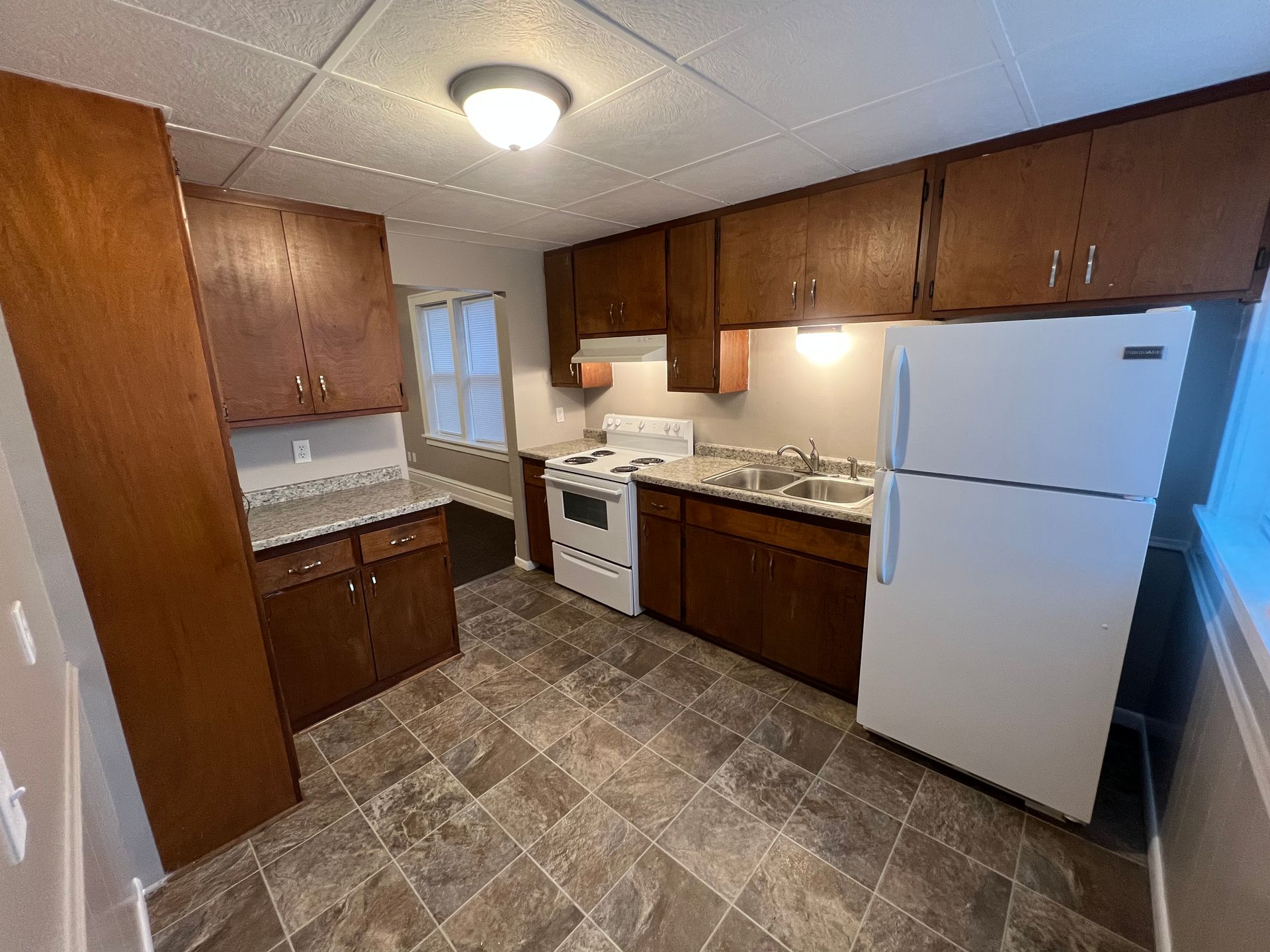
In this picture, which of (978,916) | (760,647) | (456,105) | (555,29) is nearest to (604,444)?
(760,647)

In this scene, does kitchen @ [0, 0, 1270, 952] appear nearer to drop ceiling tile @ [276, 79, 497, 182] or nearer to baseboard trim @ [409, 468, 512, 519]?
drop ceiling tile @ [276, 79, 497, 182]

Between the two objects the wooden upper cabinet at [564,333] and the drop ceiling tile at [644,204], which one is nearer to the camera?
the drop ceiling tile at [644,204]

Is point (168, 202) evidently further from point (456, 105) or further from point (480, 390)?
point (480, 390)

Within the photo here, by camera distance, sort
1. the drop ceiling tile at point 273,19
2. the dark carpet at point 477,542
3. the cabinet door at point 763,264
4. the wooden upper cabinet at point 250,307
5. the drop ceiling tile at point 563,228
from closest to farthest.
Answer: the drop ceiling tile at point 273,19, the wooden upper cabinet at point 250,307, the cabinet door at point 763,264, the drop ceiling tile at point 563,228, the dark carpet at point 477,542

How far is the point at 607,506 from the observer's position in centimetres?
316

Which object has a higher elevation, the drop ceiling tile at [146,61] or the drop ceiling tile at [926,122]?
the drop ceiling tile at [926,122]

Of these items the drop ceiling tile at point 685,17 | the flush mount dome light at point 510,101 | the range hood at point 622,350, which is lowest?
the range hood at point 622,350

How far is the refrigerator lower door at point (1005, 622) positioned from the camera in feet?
5.14

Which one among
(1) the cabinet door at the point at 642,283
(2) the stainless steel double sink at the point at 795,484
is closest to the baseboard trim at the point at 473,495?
(1) the cabinet door at the point at 642,283

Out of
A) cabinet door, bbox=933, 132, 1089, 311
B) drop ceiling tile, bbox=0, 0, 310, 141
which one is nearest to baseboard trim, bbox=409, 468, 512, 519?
drop ceiling tile, bbox=0, 0, 310, 141

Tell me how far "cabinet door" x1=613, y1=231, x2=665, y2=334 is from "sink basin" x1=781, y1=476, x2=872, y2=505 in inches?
48.0

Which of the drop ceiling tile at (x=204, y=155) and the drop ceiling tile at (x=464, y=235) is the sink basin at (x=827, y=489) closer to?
the drop ceiling tile at (x=464, y=235)

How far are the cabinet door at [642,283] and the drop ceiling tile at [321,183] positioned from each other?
1289mm

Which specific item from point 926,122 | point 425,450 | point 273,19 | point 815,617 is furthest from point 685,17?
point 425,450
